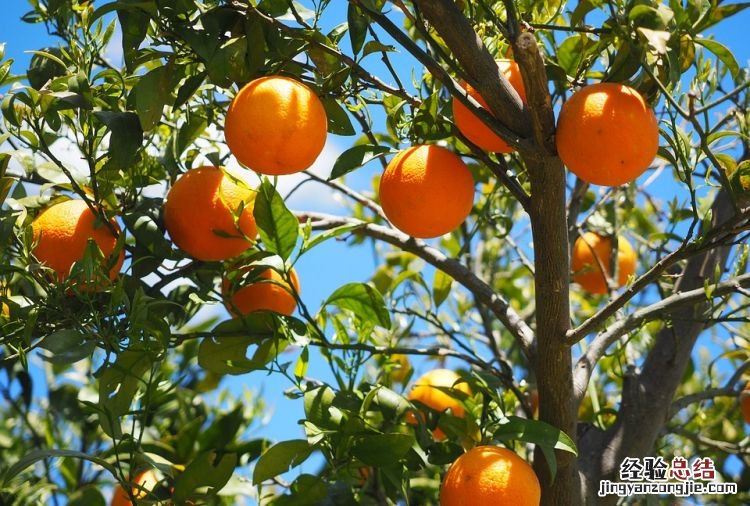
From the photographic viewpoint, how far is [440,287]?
1559 mm

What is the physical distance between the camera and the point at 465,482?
106 centimetres

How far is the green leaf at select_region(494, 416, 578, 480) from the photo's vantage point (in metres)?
1.04

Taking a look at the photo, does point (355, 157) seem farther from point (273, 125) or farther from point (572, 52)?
point (572, 52)

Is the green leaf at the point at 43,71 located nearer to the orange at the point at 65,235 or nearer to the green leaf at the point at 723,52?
the orange at the point at 65,235

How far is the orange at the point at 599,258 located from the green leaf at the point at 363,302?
0.57 metres

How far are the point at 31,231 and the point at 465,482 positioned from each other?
62 cm

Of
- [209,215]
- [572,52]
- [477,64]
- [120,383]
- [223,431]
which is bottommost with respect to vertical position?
[120,383]

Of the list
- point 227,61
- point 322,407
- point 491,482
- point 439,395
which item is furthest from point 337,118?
point 439,395

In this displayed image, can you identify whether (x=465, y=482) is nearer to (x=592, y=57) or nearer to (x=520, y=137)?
(x=520, y=137)

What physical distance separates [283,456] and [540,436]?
33 centimetres

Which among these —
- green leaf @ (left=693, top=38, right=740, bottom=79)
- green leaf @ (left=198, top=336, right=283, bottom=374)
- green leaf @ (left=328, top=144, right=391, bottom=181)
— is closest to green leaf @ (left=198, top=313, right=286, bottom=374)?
green leaf @ (left=198, top=336, right=283, bottom=374)

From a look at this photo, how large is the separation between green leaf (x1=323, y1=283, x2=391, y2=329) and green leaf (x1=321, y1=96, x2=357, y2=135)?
234 mm

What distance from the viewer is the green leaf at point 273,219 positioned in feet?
3.65

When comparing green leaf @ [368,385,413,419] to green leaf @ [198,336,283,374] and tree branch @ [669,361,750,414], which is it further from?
tree branch @ [669,361,750,414]
